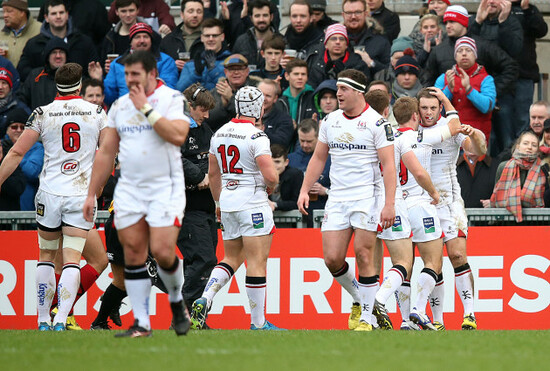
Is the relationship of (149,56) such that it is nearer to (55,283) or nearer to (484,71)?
(55,283)

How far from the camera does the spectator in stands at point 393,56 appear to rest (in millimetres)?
15984

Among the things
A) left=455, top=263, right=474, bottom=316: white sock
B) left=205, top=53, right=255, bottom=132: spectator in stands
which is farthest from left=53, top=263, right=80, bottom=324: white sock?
left=205, top=53, right=255, bottom=132: spectator in stands

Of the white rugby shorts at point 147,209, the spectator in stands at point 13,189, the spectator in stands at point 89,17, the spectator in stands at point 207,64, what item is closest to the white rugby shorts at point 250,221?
the white rugby shorts at point 147,209

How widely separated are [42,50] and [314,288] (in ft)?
21.4

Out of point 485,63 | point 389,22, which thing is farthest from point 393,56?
point 389,22

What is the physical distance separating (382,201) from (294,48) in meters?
6.90

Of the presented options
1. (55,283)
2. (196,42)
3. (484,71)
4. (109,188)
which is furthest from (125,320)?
(484,71)

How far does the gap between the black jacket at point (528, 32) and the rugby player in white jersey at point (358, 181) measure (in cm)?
610

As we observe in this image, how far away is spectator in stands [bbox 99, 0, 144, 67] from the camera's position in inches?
687

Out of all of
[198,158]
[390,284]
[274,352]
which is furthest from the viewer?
[198,158]

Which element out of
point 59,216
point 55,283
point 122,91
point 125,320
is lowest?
point 125,320

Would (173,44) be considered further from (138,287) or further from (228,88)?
(138,287)

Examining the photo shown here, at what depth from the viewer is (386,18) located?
17.5 metres

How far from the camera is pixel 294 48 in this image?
17.5m
